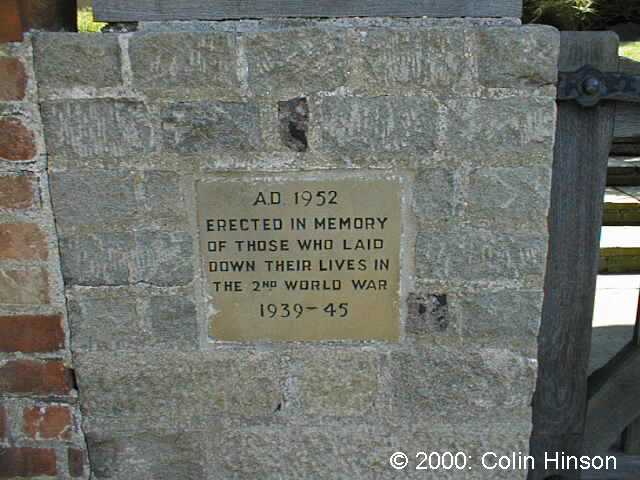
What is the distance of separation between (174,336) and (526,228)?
948mm

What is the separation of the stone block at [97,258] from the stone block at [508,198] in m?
0.86

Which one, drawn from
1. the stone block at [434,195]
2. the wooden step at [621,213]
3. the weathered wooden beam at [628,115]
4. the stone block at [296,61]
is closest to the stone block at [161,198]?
the stone block at [296,61]

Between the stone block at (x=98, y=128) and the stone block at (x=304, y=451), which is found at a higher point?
the stone block at (x=98, y=128)

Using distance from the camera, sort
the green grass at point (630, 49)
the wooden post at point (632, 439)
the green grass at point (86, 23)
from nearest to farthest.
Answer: the green grass at point (86, 23) < the wooden post at point (632, 439) < the green grass at point (630, 49)

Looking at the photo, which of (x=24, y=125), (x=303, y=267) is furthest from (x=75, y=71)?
(x=303, y=267)

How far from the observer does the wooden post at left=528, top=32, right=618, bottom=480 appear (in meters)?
1.76

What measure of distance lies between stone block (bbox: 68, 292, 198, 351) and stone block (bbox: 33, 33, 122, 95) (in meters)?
0.53

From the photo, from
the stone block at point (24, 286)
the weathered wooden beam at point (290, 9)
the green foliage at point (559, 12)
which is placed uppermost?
the green foliage at point (559, 12)

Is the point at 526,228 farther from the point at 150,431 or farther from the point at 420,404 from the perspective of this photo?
the point at 150,431

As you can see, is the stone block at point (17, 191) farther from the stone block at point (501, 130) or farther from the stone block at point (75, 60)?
the stone block at point (501, 130)

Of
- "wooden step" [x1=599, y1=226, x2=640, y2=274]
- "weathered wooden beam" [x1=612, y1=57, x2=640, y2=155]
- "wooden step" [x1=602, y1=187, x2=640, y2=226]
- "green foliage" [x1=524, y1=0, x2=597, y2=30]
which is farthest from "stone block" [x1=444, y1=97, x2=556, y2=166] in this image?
"green foliage" [x1=524, y1=0, x2=597, y2=30]

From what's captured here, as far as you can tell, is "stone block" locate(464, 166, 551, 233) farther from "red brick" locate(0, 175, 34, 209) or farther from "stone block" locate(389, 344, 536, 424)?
"red brick" locate(0, 175, 34, 209)

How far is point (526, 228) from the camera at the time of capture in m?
1.60

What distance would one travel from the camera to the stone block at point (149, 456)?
5.73 feet
